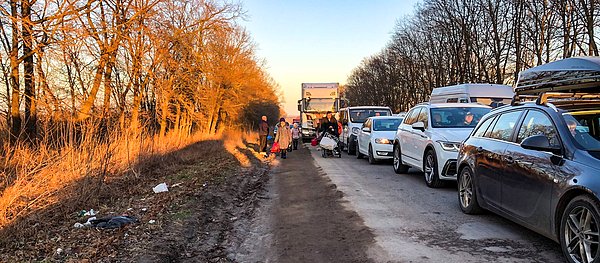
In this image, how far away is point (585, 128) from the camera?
4.84 meters

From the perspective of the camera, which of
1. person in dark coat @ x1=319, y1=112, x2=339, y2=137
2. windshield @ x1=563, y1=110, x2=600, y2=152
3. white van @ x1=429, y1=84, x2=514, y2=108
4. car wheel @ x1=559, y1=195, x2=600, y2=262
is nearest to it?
car wheel @ x1=559, y1=195, x2=600, y2=262

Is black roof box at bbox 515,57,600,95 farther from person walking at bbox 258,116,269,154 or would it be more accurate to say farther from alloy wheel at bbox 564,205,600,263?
person walking at bbox 258,116,269,154

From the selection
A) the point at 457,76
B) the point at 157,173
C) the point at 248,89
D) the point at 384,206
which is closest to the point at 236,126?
the point at 248,89

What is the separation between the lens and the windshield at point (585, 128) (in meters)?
4.55

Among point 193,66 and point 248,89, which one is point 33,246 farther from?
point 248,89

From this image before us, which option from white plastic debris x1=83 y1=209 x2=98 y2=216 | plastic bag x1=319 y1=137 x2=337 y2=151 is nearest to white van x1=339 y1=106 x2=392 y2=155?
plastic bag x1=319 y1=137 x2=337 y2=151

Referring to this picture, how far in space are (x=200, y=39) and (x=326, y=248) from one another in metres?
18.8

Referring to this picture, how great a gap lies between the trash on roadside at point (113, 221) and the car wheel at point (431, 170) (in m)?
5.72

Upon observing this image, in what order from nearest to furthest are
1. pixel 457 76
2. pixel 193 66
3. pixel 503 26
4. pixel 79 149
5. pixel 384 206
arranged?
1. pixel 384 206
2. pixel 79 149
3. pixel 193 66
4. pixel 503 26
5. pixel 457 76

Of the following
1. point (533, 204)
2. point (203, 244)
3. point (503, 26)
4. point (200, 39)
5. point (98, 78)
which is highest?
point (503, 26)

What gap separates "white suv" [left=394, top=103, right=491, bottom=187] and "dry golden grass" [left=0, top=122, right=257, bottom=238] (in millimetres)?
Answer: 6272

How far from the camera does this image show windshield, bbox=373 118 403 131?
15438 mm

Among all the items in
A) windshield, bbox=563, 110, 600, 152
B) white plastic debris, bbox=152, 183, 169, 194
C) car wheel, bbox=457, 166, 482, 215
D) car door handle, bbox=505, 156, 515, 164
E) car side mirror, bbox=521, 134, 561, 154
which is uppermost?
windshield, bbox=563, 110, 600, 152

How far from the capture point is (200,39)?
74.1 feet
